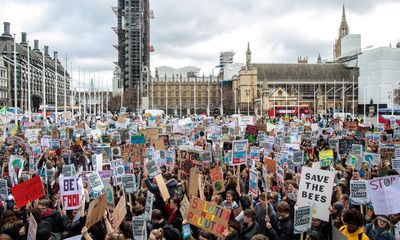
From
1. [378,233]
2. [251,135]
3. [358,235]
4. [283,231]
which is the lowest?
[283,231]

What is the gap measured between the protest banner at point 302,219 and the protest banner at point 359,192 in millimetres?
1916


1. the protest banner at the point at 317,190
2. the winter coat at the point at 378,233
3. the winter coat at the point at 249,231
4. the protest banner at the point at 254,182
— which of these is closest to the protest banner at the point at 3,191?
the protest banner at the point at 254,182

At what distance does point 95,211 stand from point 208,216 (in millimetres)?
1482

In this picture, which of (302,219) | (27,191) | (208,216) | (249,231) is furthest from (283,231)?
(27,191)

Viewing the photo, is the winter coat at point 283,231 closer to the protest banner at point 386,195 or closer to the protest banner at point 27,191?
the protest banner at point 386,195

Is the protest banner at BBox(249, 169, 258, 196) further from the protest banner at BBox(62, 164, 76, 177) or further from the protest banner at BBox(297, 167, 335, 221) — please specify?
the protest banner at BBox(62, 164, 76, 177)

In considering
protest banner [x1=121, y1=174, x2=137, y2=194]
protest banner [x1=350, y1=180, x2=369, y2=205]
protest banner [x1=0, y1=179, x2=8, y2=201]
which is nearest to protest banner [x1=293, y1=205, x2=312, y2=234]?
protest banner [x1=350, y1=180, x2=369, y2=205]

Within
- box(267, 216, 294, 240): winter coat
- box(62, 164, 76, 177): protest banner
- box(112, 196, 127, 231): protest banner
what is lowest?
box(267, 216, 294, 240): winter coat

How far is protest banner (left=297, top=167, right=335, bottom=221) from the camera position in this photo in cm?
636

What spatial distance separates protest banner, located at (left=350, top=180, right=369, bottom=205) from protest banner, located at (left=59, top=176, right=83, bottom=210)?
174 inches

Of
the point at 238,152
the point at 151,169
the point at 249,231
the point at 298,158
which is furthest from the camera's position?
the point at 298,158

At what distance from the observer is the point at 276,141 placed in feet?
60.1

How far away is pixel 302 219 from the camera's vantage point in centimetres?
593

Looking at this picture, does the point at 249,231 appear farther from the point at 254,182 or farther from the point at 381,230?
the point at 254,182
